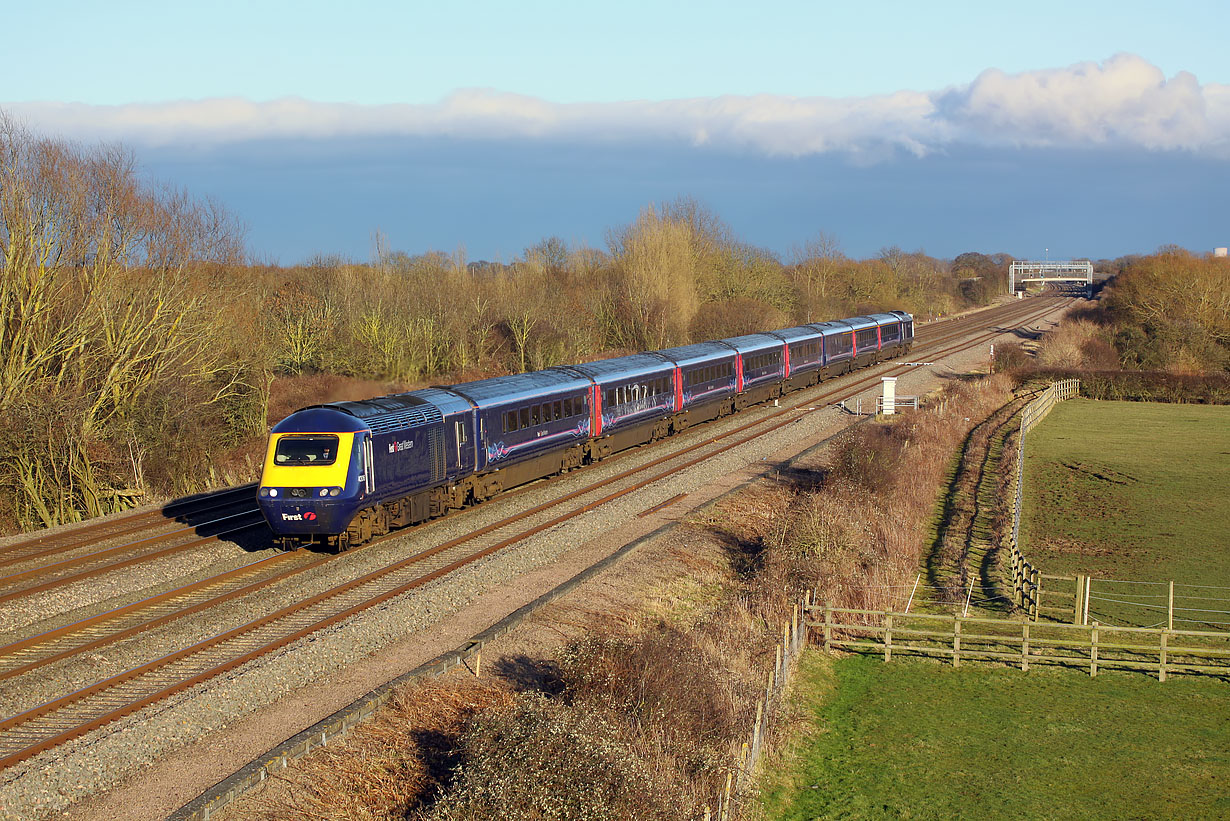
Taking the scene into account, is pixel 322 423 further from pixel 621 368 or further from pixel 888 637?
pixel 621 368

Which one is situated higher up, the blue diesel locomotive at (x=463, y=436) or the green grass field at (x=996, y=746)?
the blue diesel locomotive at (x=463, y=436)

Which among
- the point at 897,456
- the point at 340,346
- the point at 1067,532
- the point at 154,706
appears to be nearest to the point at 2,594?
the point at 154,706

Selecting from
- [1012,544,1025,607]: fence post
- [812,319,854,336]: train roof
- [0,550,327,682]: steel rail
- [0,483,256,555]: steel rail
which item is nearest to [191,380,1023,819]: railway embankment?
[1012,544,1025,607]: fence post

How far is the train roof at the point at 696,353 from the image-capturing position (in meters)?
35.6

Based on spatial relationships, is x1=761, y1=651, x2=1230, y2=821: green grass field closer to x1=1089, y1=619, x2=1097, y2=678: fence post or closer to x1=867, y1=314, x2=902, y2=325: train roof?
x1=1089, y1=619, x2=1097, y2=678: fence post

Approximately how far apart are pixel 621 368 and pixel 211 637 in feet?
61.0

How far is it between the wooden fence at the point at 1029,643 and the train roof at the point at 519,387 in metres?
9.98

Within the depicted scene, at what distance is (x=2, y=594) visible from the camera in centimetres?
1758

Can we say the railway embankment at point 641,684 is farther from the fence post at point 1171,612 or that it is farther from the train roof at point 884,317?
the train roof at point 884,317

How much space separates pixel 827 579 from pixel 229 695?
36.8 ft

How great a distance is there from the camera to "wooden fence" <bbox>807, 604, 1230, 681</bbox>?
16234mm

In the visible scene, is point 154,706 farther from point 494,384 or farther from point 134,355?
point 134,355

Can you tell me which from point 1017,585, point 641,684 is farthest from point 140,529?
point 1017,585

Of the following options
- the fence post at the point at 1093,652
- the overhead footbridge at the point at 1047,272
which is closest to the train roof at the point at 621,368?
the fence post at the point at 1093,652
